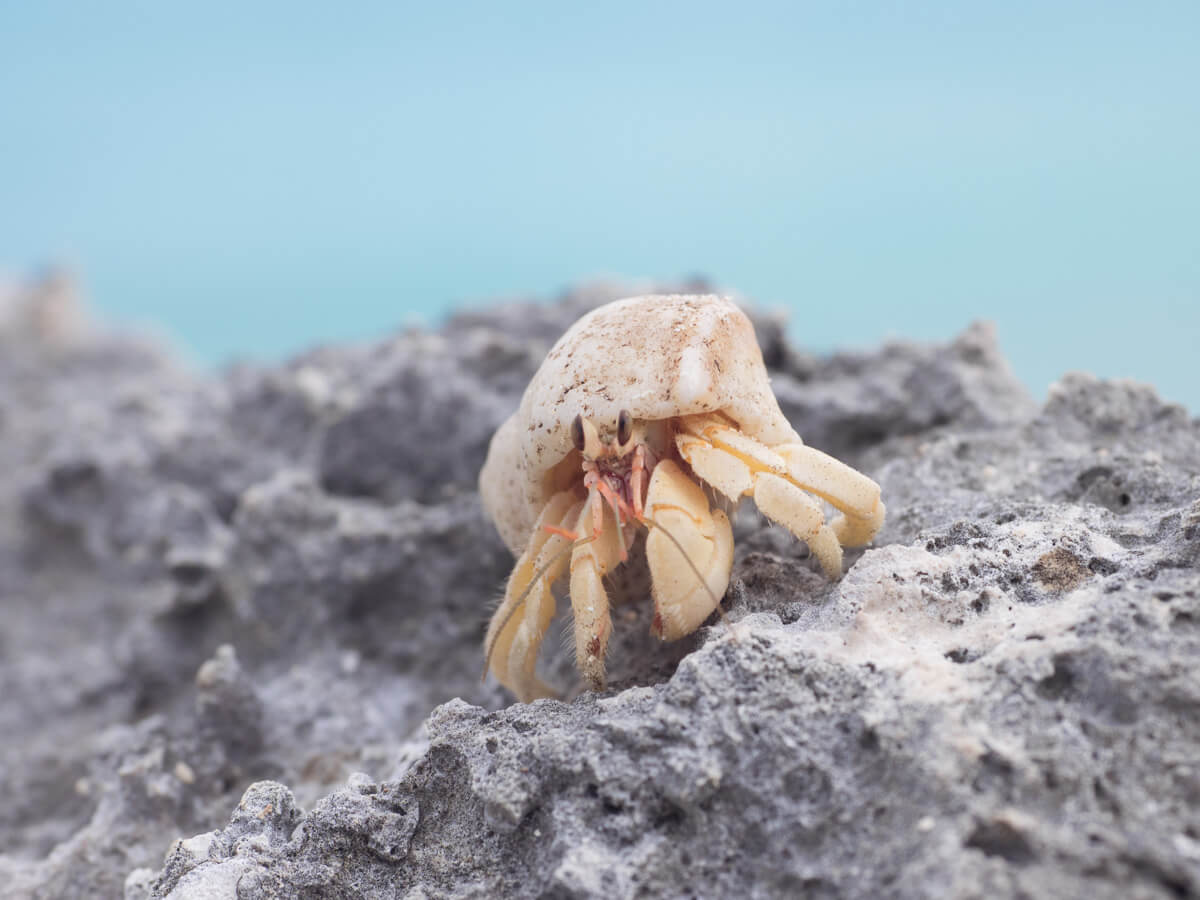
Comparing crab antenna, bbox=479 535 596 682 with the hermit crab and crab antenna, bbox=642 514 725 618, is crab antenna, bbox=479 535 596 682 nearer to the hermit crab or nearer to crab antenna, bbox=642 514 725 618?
the hermit crab

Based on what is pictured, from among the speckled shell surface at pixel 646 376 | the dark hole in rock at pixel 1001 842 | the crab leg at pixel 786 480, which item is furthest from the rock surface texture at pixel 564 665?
the speckled shell surface at pixel 646 376

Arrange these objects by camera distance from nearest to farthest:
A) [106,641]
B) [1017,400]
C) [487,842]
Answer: [487,842] < [1017,400] < [106,641]

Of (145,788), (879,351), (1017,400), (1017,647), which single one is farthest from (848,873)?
(879,351)

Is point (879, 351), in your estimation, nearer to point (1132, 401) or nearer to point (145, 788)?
point (1132, 401)

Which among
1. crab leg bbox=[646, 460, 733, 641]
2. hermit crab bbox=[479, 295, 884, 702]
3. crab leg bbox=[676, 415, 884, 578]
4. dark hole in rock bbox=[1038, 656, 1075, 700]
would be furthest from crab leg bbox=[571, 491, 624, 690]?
dark hole in rock bbox=[1038, 656, 1075, 700]

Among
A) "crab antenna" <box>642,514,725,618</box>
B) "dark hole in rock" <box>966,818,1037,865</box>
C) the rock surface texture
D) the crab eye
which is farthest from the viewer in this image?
the crab eye

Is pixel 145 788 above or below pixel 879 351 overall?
below

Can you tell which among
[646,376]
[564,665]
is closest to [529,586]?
[646,376]

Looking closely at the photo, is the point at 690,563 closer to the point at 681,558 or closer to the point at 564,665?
the point at 681,558
